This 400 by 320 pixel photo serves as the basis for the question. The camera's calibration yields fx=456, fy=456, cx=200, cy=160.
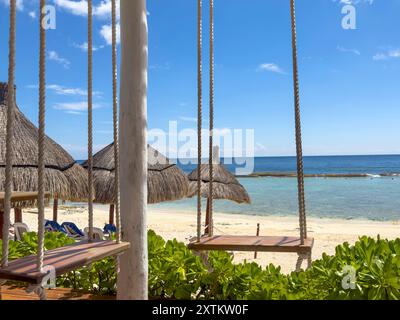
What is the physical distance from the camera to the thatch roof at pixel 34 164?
A: 23.3 feet

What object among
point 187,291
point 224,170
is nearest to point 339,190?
point 224,170

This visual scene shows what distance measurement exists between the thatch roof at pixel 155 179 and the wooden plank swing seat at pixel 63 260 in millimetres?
6449

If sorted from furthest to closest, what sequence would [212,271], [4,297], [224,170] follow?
[224,170] → [4,297] → [212,271]

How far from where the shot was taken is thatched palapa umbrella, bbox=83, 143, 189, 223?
8711mm

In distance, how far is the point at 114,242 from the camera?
84.4 inches

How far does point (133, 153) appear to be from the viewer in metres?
2.18

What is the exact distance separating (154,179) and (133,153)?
6.64 metres

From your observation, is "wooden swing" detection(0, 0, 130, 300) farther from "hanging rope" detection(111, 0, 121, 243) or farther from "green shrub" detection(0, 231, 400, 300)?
"green shrub" detection(0, 231, 400, 300)

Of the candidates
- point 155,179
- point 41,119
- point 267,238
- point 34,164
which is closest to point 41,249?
point 41,119

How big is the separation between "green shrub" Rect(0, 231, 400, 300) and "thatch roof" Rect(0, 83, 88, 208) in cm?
451
